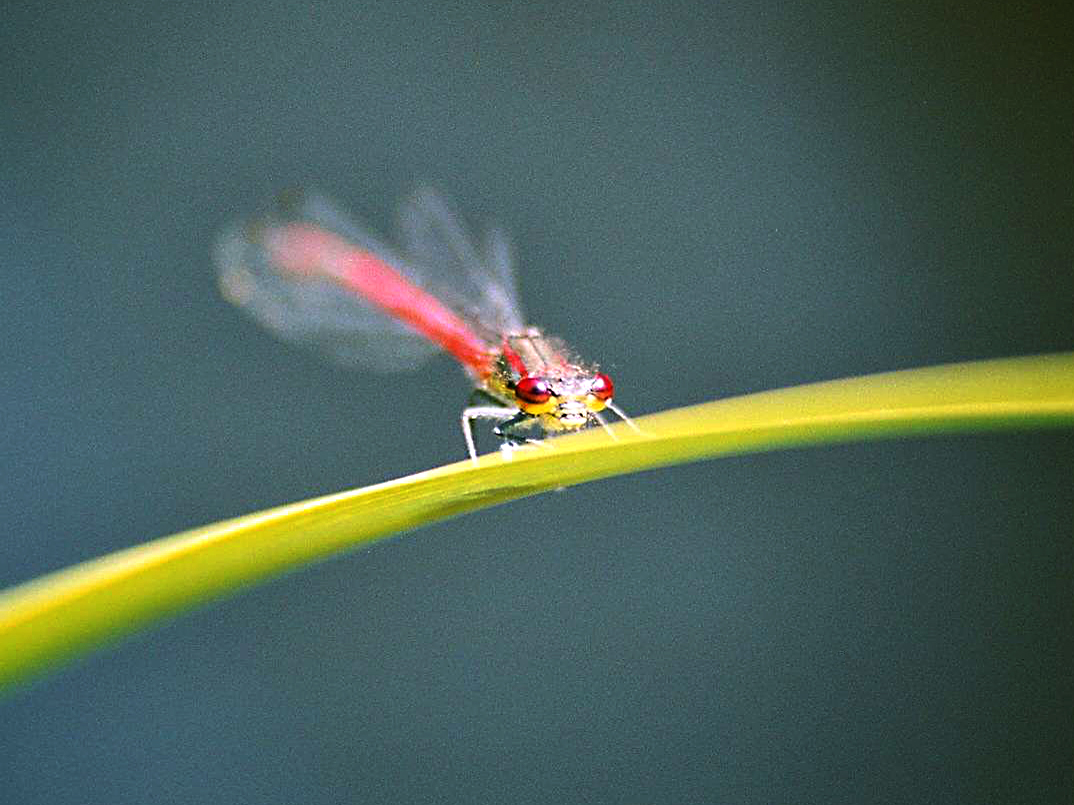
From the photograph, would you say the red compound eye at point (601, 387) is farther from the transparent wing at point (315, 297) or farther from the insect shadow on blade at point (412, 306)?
the transparent wing at point (315, 297)

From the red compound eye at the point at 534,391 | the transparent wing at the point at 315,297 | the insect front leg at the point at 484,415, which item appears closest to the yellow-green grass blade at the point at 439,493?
the red compound eye at the point at 534,391

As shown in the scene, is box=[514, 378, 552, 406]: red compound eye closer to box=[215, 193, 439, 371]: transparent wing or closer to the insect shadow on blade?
the insect shadow on blade

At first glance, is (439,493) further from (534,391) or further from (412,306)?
(412,306)

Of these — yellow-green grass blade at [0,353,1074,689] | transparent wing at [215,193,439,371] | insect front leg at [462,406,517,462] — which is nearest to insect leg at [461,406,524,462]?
insect front leg at [462,406,517,462]

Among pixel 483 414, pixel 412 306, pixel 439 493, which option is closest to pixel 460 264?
pixel 412 306

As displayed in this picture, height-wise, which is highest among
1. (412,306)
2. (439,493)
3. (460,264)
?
(460,264)

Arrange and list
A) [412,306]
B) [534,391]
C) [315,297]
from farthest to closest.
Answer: [315,297]
[412,306]
[534,391]
